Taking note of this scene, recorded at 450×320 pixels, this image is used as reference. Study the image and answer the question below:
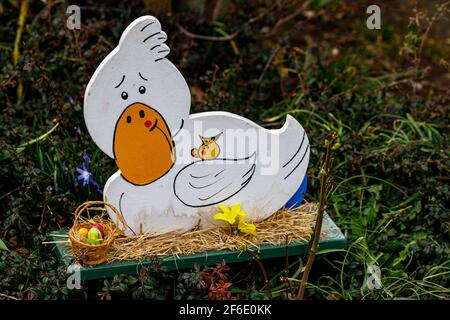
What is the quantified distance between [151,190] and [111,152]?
23 centimetres

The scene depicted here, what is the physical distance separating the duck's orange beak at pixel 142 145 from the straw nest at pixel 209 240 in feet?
0.84

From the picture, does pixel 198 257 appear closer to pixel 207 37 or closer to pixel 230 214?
pixel 230 214

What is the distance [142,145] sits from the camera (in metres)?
3.02

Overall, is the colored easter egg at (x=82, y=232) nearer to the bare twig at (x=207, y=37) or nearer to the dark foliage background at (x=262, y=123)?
the dark foliage background at (x=262, y=123)

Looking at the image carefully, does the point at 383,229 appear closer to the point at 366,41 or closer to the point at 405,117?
the point at 405,117

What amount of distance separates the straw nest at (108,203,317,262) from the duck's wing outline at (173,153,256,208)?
139 mm

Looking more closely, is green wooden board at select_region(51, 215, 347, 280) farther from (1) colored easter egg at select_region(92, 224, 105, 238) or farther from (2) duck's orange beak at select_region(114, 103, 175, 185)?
(2) duck's orange beak at select_region(114, 103, 175, 185)

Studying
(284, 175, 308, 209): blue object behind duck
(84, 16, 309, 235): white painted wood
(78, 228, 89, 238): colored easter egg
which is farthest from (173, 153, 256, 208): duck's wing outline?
(78, 228, 89, 238): colored easter egg

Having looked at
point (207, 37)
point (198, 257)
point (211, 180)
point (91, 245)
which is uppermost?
point (207, 37)

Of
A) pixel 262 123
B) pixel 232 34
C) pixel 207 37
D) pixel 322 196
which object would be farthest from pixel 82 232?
pixel 232 34

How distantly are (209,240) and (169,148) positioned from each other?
0.42 metres

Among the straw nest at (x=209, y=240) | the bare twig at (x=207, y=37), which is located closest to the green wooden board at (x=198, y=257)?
the straw nest at (x=209, y=240)

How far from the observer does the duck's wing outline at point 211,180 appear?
3.11m
